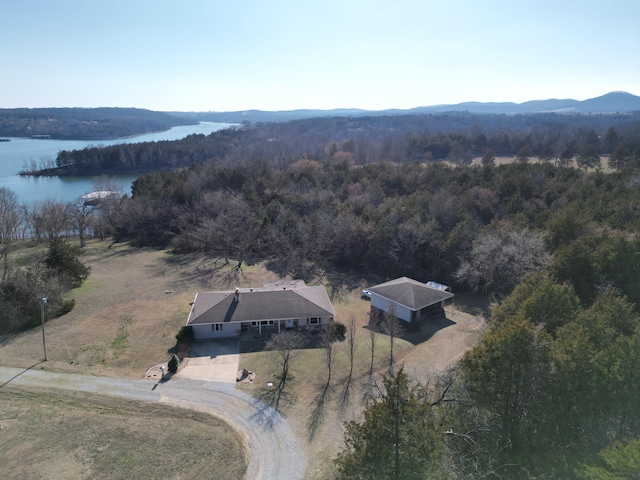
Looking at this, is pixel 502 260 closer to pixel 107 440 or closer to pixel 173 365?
pixel 173 365

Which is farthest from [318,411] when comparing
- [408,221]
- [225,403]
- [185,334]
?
[408,221]

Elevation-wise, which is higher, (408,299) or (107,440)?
(408,299)

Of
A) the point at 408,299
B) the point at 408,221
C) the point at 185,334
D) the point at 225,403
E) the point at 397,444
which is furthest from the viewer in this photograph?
the point at 408,221

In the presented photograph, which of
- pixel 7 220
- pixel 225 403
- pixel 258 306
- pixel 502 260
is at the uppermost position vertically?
pixel 7 220

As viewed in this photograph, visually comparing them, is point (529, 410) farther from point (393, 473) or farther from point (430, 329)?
point (430, 329)

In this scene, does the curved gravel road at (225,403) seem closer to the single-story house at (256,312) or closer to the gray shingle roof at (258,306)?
the single-story house at (256,312)

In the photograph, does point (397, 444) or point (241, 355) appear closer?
point (397, 444)

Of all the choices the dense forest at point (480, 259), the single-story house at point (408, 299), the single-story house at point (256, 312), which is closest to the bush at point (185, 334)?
the single-story house at point (256, 312)
